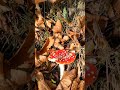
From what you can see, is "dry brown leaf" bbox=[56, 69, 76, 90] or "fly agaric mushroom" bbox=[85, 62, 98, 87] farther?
"fly agaric mushroom" bbox=[85, 62, 98, 87]

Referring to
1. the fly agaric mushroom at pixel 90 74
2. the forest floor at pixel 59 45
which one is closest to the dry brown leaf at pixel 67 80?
the forest floor at pixel 59 45

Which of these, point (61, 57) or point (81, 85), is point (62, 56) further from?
point (81, 85)

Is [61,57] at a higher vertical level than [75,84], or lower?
higher

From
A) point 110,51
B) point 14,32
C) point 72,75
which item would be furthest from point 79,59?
point 14,32

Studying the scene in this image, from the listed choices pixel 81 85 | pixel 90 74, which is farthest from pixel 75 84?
pixel 90 74

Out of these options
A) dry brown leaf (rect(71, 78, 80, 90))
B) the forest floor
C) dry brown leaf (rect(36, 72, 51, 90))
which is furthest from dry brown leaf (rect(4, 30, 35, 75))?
dry brown leaf (rect(71, 78, 80, 90))

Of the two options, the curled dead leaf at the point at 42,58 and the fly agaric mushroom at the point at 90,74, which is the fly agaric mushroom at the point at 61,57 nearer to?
the curled dead leaf at the point at 42,58

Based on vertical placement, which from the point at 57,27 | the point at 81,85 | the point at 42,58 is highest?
the point at 57,27

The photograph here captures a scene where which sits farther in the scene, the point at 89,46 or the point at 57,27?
the point at 89,46

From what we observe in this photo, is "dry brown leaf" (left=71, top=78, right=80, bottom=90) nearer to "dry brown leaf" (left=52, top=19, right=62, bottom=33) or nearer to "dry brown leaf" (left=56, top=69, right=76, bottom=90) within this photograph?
"dry brown leaf" (left=56, top=69, right=76, bottom=90)

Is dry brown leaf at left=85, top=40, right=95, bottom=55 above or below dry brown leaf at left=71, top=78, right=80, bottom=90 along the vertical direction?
above
